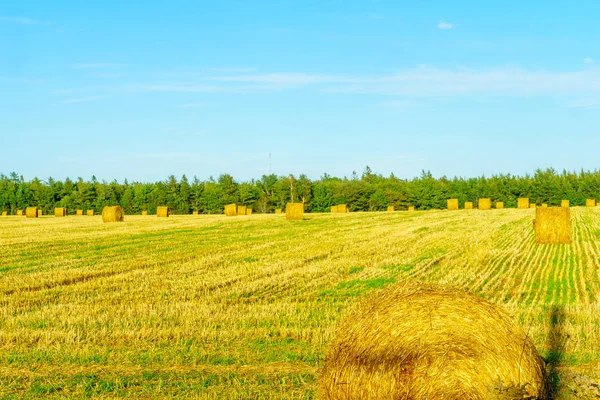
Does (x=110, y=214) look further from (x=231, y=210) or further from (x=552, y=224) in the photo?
(x=552, y=224)

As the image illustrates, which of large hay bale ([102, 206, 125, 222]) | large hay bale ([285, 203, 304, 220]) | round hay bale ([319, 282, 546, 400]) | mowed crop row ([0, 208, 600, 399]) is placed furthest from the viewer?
large hay bale ([285, 203, 304, 220])

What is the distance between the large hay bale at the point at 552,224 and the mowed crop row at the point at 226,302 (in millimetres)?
879

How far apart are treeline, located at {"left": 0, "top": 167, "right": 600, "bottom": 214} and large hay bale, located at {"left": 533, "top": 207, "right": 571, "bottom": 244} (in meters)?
85.6

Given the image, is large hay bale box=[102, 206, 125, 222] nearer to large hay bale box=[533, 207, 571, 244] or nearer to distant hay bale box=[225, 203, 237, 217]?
distant hay bale box=[225, 203, 237, 217]

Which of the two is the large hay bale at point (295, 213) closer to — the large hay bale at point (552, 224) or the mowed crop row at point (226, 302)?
the mowed crop row at point (226, 302)

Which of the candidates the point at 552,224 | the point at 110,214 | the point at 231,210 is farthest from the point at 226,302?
the point at 231,210

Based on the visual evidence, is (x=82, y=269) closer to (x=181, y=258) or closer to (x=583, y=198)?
(x=181, y=258)

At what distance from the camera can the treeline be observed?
114 meters

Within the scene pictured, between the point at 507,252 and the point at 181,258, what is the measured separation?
11758 mm

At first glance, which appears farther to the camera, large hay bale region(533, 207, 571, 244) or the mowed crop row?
large hay bale region(533, 207, 571, 244)

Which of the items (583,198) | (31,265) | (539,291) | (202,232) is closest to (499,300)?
(539,291)

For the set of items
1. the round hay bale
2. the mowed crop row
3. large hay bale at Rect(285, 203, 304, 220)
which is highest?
large hay bale at Rect(285, 203, 304, 220)

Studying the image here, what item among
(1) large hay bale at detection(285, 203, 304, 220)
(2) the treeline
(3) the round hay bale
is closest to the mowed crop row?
(3) the round hay bale

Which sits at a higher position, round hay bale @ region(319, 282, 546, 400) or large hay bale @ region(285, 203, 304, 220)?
large hay bale @ region(285, 203, 304, 220)
